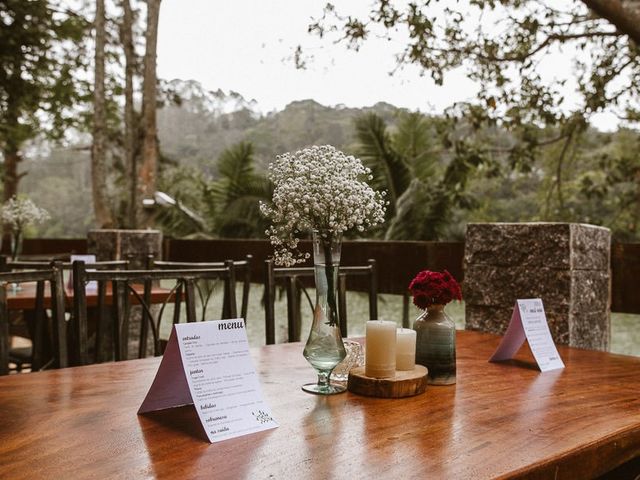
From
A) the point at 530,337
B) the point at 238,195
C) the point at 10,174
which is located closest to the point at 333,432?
the point at 530,337

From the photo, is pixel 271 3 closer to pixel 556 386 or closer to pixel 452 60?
pixel 452 60

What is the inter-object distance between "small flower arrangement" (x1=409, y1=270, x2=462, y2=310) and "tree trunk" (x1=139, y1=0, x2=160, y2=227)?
5.43m

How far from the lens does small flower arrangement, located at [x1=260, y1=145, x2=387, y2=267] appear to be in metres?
1.17

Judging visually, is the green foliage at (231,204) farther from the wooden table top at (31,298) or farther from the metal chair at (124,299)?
the metal chair at (124,299)

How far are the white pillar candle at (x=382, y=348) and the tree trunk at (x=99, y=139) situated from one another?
19.7 feet

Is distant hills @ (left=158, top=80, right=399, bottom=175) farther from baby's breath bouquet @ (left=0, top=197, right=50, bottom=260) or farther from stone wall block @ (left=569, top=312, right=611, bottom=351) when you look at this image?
stone wall block @ (left=569, top=312, right=611, bottom=351)

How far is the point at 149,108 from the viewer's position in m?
6.41

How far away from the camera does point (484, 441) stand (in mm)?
958

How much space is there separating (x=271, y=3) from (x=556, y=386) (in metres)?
12.2

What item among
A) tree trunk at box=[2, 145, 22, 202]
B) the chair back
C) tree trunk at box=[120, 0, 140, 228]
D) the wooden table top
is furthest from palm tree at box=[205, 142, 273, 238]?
the chair back

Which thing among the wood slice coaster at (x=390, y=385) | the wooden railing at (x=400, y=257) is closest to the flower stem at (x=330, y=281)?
the wood slice coaster at (x=390, y=385)

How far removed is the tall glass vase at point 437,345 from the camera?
4.33 ft

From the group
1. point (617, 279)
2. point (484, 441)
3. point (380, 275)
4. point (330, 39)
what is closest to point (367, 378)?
point (484, 441)

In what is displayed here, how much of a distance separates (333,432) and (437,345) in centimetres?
42
